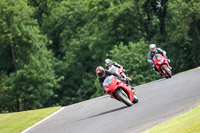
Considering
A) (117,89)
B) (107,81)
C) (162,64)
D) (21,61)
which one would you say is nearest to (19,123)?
(107,81)

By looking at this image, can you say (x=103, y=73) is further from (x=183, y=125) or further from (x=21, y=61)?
(x=21, y=61)

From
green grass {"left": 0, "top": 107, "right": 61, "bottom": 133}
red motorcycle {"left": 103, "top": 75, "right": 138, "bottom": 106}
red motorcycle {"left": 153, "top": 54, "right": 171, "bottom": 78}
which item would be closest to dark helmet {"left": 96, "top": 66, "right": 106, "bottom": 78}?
red motorcycle {"left": 103, "top": 75, "right": 138, "bottom": 106}

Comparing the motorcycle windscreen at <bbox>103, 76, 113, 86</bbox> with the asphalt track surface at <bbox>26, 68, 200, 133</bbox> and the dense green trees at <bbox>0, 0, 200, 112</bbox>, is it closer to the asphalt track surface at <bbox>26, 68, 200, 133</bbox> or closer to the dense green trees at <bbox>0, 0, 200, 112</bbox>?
the asphalt track surface at <bbox>26, 68, 200, 133</bbox>

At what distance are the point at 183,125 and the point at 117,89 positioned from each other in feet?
18.8

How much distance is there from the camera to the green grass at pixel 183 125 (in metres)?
8.23

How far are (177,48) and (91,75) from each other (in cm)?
1290

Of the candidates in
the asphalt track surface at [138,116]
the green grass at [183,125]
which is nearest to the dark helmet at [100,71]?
the asphalt track surface at [138,116]

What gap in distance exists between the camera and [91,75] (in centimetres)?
6012

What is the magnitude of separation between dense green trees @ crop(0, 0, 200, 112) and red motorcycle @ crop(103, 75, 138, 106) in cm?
3206

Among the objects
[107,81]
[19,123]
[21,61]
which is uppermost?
[107,81]

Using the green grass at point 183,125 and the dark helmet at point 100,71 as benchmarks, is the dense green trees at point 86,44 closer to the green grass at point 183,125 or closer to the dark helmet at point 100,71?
the dark helmet at point 100,71

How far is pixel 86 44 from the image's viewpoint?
60.5m

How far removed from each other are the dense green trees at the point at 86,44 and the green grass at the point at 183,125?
120 feet

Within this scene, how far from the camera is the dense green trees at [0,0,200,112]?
4928 cm
